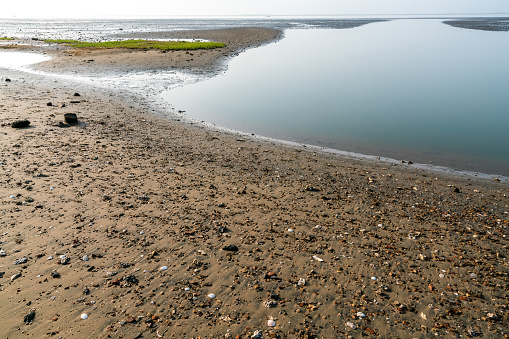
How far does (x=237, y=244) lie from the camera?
7711 millimetres

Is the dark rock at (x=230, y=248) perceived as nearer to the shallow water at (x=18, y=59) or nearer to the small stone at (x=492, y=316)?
the small stone at (x=492, y=316)

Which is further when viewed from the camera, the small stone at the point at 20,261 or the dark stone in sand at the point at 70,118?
the dark stone in sand at the point at 70,118

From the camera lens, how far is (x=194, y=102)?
22438mm

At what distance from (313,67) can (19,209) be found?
106 feet

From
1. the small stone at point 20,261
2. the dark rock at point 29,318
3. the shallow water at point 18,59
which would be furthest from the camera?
the shallow water at point 18,59

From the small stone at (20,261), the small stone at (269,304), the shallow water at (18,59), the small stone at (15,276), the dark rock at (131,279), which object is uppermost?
the shallow water at (18,59)

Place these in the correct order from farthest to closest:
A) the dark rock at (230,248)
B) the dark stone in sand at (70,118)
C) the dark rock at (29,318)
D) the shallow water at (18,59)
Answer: the shallow water at (18,59)
the dark stone in sand at (70,118)
the dark rock at (230,248)
the dark rock at (29,318)

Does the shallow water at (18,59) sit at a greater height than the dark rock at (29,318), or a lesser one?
greater

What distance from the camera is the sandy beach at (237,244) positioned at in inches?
226

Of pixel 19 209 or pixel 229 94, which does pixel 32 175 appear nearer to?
pixel 19 209

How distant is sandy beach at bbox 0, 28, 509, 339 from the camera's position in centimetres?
574

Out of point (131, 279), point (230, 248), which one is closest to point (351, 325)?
point (230, 248)

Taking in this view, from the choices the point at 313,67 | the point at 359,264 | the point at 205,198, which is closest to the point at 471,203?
the point at 359,264

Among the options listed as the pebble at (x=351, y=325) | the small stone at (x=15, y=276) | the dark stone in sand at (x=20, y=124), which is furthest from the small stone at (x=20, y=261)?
the dark stone in sand at (x=20, y=124)
